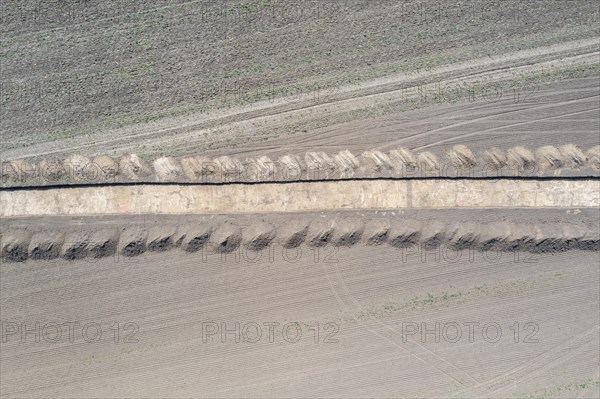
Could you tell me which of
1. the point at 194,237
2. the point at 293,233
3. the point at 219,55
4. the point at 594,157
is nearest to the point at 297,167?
the point at 293,233

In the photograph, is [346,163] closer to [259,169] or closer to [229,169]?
[259,169]

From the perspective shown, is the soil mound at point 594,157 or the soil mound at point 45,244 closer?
the soil mound at point 45,244

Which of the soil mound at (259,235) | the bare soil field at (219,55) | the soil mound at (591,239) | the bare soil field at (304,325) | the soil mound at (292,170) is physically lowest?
the bare soil field at (304,325)

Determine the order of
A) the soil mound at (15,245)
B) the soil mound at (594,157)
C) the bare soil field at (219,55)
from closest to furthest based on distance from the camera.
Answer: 1. the soil mound at (15,245)
2. the soil mound at (594,157)
3. the bare soil field at (219,55)

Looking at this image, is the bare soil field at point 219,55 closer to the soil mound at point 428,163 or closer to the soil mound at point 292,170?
the soil mound at point 292,170

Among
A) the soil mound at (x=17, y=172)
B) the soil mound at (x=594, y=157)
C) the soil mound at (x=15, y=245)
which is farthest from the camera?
the soil mound at (x=594, y=157)

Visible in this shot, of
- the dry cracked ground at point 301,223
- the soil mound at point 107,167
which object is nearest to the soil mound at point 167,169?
the dry cracked ground at point 301,223
